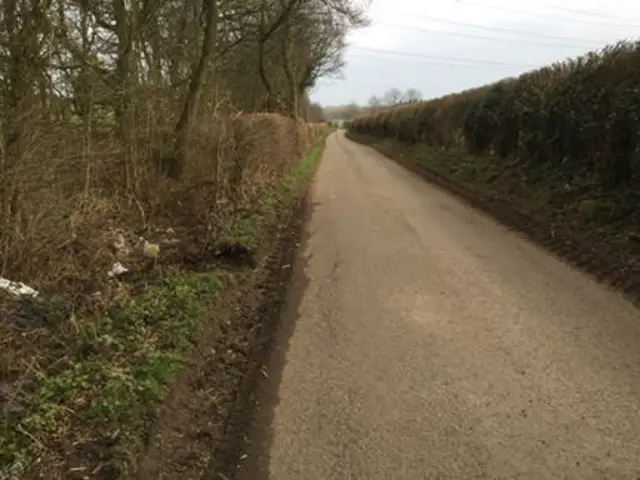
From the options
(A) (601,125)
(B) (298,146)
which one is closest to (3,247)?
(A) (601,125)

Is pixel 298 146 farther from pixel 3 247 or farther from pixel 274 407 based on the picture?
pixel 274 407

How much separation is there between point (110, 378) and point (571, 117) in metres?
10.2

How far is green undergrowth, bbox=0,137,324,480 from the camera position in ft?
13.4

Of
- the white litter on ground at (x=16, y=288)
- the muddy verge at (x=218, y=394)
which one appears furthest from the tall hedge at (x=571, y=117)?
the white litter on ground at (x=16, y=288)

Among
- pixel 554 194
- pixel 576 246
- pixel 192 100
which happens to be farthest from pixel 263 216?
pixel 576 246

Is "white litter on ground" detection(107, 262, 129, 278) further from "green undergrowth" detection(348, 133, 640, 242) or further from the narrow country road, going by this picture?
"green undergrowth" detection(348, 133, 640, 242)

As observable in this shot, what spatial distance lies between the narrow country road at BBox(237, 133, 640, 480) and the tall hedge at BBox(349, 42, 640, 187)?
8.50 feet

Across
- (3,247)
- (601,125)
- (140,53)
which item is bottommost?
(3,247)

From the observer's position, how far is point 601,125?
1092 centimetres

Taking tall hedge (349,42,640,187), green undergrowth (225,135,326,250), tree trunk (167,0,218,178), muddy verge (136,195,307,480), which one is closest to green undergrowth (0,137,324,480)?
muddy verge (136,195,307,480)

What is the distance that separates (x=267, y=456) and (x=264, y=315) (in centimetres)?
272

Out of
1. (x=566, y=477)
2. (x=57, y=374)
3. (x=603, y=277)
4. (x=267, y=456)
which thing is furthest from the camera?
(x=603, y=277)

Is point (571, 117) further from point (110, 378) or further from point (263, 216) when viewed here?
point (110, 378)

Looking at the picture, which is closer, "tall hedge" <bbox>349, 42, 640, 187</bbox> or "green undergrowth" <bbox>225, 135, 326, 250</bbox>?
"green undergrowth" <bbox>225, 135, 326, 250</bbox>
